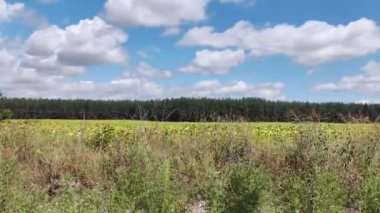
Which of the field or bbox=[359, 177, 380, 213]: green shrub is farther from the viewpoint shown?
the field

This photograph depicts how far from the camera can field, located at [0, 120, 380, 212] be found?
6.52 meters

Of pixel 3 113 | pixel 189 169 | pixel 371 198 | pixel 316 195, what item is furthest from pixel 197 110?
pixel 371 198

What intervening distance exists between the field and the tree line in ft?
1.42

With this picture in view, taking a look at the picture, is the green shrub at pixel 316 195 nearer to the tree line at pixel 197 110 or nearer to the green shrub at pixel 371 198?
the green shrub at pixel 371 198

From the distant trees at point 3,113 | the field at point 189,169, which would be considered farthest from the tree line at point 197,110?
the field at point 189,169

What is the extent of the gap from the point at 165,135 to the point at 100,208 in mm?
5409

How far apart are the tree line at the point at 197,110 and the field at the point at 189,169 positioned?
433 mm

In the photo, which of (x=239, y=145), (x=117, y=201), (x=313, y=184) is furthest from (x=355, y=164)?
(x=117, y=201)

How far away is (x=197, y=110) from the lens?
1831 cm

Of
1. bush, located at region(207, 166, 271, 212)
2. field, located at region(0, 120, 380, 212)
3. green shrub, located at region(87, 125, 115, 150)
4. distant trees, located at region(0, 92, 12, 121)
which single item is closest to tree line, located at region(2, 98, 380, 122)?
distant trees, located at region(0, 92, 12, 121)

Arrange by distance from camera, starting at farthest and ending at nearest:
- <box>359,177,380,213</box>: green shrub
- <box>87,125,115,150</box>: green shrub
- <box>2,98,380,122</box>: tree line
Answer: <box>2,98,380,122</box>: tree line
<box>87,125,115,150</box>: green shrub
<box>359,177,380,213</box>: green shrub

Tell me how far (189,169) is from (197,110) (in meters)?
8.13

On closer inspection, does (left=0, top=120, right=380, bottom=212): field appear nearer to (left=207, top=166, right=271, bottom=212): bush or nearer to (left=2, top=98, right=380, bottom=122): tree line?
(left=207, top=166, right=271, bottom=212): bush

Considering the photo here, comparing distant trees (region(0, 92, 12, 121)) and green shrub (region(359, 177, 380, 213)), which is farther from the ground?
distant trees (region(0, 92, 12, 121))
